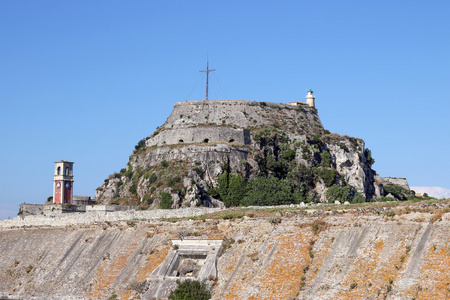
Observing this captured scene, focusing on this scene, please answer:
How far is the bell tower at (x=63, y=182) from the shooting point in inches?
3263

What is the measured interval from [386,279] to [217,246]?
13834mm

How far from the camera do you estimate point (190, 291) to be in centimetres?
4206

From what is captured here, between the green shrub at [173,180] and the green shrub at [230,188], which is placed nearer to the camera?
the green shrub at [173,180]

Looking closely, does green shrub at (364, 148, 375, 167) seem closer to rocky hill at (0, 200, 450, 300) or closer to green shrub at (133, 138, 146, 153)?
green shrub at (133, 138, 146, 153)

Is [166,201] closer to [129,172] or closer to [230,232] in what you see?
[129,172]

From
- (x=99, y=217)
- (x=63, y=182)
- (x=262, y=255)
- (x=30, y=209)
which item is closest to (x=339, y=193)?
(x=99, y=217)

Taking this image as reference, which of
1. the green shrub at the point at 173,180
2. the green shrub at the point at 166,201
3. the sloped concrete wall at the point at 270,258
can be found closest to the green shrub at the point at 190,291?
the sloped concrete wall at the point at 270,258

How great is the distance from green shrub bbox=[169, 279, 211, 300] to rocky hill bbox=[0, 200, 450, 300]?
68 cm

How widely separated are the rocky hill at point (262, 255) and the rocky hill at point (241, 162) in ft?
62.4

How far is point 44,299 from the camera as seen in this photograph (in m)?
49.1

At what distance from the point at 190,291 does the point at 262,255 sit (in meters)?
5.02

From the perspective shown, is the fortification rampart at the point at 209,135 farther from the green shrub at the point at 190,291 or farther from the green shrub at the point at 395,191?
the green shrub at the point at 190,291

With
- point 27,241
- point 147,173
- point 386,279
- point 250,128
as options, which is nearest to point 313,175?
point 250,128

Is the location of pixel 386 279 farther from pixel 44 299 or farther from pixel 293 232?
pixel 44 299
